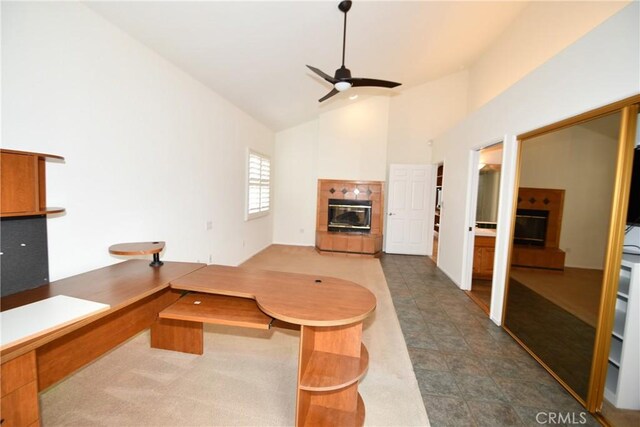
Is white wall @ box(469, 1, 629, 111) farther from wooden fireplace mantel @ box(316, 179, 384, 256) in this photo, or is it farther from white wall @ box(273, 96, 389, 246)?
wooden fireplace mantel @ box(316, 179, 384, 256)

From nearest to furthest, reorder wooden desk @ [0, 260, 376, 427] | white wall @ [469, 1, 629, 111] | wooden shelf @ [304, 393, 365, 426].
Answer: wooden desk @ [0, 260, 376, 427]
wooden shelf @ [304, 393, 365, 426]
white wall @ [469, 1, 629, 111]

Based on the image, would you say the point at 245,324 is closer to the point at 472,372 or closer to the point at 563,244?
the point at 472,372

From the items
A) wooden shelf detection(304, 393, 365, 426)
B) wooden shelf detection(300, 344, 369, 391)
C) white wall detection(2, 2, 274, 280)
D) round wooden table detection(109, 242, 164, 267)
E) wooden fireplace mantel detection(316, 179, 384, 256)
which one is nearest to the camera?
wooden shelf detection(300, 344, 369, 391)

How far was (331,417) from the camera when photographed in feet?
5.62

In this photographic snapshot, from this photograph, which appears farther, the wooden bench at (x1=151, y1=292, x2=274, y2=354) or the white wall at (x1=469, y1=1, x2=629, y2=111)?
the white wall at (x1=469, y1=1, x2=629, y2=111)

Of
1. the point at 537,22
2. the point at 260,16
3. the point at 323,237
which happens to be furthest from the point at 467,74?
the point at 260,16

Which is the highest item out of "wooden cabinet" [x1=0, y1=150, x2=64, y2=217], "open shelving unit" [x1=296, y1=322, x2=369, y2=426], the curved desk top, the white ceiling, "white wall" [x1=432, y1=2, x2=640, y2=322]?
the white ceiling

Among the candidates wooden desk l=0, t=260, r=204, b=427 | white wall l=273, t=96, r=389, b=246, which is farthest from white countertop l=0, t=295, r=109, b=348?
white wall l=273, t=96, r=389, b=246

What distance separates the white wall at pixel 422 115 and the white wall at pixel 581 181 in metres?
4.13

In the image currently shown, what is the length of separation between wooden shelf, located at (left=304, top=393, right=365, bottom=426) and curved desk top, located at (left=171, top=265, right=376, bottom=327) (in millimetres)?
672

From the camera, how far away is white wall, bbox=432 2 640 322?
68.1 inches

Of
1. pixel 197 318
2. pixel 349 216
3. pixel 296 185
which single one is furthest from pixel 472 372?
pixel 296 185

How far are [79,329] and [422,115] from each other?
23.0ft

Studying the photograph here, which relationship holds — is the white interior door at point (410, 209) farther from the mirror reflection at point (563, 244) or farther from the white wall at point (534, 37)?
the mirror reflection at point (563, 244)
